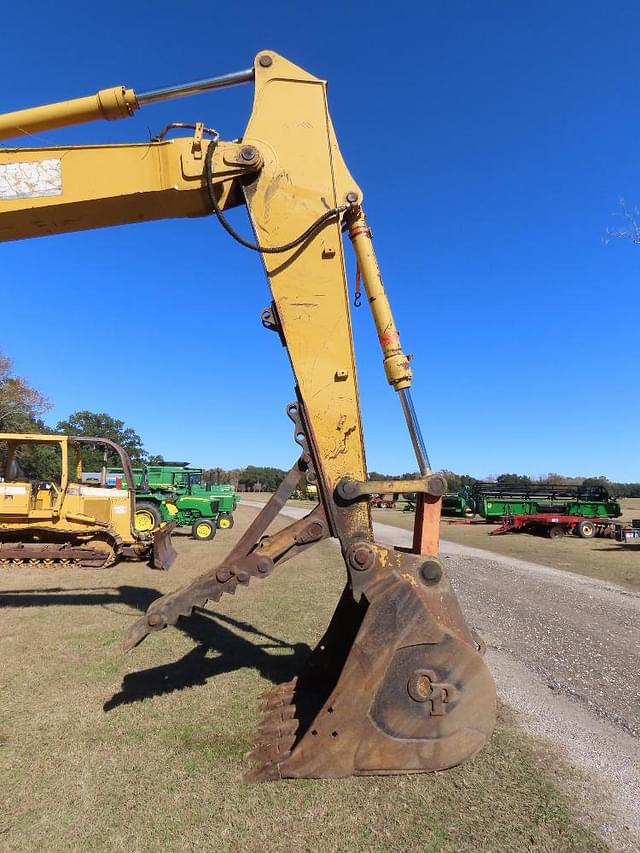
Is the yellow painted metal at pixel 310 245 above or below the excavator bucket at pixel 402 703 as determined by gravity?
above

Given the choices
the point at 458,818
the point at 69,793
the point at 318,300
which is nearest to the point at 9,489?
the point at 69,793

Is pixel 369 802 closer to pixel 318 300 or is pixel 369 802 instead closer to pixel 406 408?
pixel 406 408

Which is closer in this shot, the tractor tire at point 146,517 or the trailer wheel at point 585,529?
the tractor tire at point 146,517

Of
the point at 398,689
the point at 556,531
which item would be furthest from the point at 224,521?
the point at 398,689

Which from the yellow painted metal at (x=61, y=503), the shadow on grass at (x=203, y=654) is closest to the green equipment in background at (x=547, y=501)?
the yellow painted metal at (x=61, y=503)

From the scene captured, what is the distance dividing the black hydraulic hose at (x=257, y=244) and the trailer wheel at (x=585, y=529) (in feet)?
80.5

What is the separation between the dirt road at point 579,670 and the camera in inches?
142

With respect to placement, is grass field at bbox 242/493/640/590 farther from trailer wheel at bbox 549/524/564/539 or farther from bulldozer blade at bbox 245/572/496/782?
bulldozer blade at bbox 245/572/496/782

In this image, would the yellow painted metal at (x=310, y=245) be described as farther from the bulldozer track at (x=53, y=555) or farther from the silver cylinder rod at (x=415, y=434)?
the bulldozer track at (x=53, y=555)

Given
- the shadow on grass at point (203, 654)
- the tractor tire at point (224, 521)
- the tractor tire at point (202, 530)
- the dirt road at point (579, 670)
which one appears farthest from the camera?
the tractor tire at point (224, 521)

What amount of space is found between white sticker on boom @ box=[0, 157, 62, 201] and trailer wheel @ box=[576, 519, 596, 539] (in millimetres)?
25738

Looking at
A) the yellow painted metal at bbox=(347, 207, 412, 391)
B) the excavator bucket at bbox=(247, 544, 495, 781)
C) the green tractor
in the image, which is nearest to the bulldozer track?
→ the green tractor

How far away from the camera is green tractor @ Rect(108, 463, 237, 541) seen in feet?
60.1

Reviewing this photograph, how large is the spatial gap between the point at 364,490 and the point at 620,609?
7.99 metres
